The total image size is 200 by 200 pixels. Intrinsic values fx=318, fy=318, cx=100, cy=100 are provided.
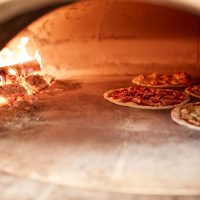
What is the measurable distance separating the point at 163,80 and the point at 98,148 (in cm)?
271

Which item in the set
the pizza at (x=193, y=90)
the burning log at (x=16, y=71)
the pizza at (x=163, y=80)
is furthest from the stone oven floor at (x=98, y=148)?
the pizza at (x=163, y=80)

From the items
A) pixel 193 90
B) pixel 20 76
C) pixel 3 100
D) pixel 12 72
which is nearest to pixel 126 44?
pixel 193 90

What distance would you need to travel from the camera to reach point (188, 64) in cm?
622

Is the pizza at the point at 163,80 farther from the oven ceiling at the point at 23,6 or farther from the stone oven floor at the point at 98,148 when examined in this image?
the oven ceiling at the point at 23,6

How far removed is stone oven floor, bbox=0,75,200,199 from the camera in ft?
8.39

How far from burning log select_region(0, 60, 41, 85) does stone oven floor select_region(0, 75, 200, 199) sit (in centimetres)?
74

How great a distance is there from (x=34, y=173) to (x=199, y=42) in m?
4.59

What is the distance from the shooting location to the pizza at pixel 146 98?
417 centimetres

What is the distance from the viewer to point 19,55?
5.43 meters

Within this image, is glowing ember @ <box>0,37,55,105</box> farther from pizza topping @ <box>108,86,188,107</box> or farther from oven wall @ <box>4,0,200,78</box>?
pizza topping @ <box>108,86,188,107</box>

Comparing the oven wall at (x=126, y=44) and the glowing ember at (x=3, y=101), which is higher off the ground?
→ the oven wall at (x=126, y=44)

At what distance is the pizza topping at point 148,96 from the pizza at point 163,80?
370 mm

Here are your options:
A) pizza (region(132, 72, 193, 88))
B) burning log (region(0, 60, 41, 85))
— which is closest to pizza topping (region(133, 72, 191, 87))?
pizza (region(132, 72, 193, 88))

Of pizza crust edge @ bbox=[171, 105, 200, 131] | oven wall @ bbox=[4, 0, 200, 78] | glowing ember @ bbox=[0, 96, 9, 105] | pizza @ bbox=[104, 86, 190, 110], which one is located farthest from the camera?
oven wall @ bbox=[4, 0, 200, 78]
